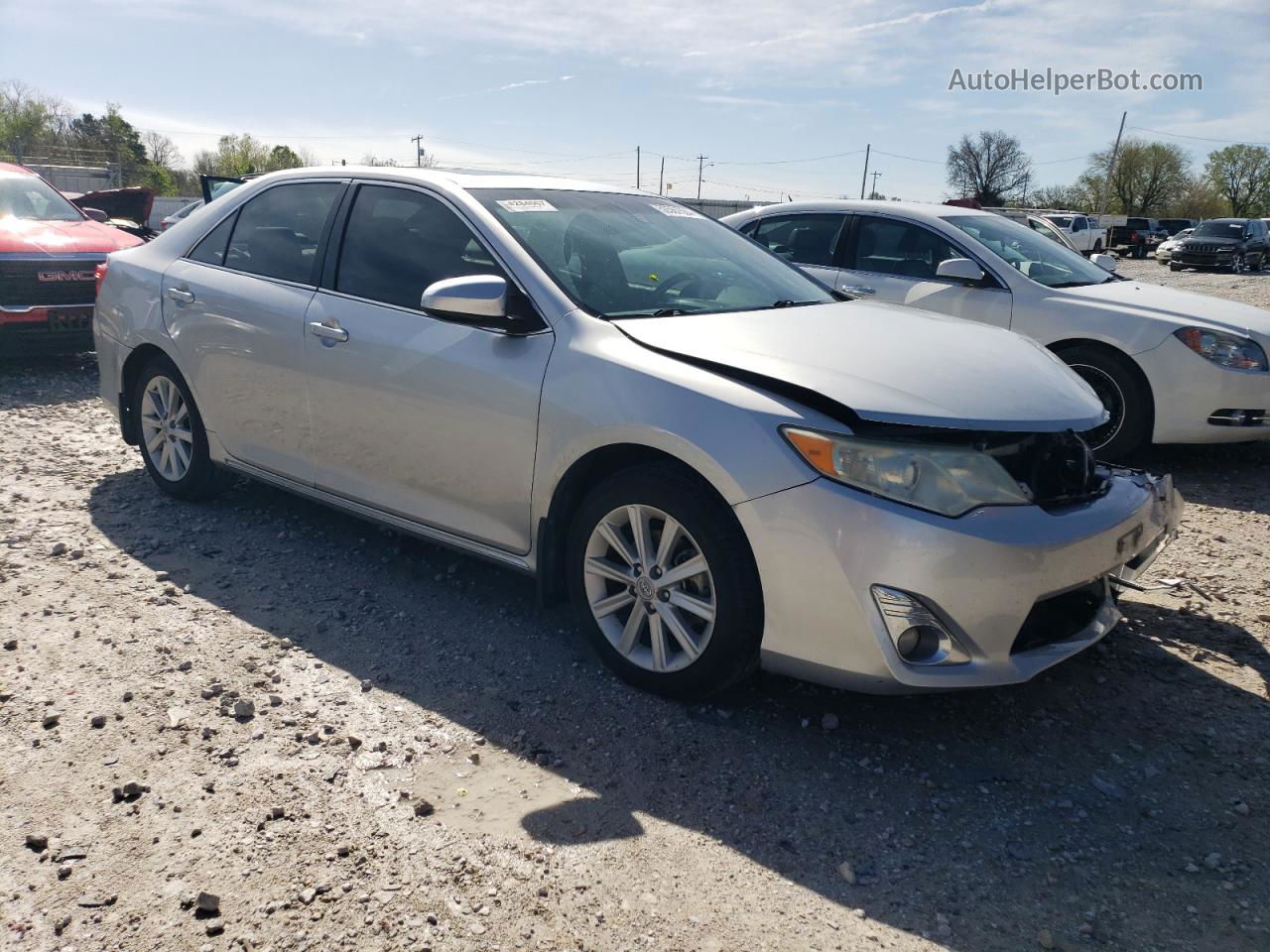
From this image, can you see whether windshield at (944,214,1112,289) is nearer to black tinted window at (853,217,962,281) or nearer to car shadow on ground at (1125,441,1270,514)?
black tinted window at (853,217,962,281)

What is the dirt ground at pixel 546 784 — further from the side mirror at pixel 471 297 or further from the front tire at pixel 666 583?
the side mirror at pixel 471 297

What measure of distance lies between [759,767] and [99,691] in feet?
7.04

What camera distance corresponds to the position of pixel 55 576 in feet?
13.7

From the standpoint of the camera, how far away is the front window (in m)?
33.3

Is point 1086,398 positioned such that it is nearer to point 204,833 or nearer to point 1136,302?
point 204,833

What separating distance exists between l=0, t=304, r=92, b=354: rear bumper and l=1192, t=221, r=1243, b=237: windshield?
117 feet

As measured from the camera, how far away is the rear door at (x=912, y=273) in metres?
6.54

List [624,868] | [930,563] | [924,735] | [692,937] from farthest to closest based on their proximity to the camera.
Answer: [924,735] < [930,563] < [624,868] < [692,937]

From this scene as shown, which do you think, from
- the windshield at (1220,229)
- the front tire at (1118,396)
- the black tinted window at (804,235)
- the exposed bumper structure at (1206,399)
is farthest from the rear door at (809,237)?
the windshield at (1220,229)

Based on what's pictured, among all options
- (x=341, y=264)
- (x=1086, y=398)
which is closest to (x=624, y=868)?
(x=1086, y=398)

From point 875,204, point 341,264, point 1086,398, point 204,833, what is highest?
point 875,204

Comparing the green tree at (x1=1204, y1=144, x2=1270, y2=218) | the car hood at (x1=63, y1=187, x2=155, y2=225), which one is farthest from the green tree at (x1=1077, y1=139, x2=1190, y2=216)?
the car hood at (x1=63, y1=187, x2=155, y2=225)

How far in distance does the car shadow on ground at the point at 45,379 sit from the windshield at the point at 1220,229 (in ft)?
116

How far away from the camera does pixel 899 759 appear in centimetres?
299
